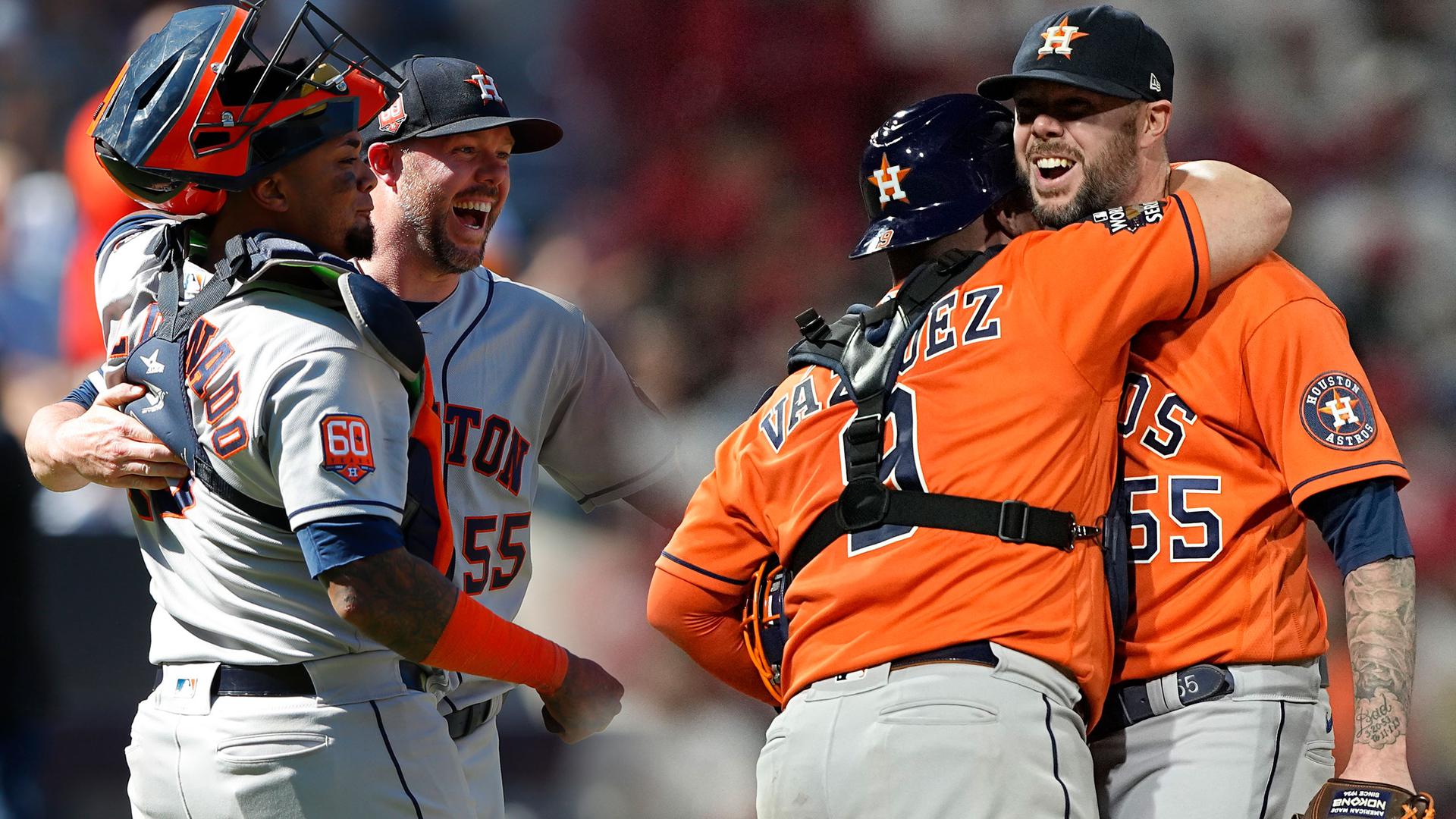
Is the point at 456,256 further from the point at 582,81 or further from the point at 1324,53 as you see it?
the point at 1324,53

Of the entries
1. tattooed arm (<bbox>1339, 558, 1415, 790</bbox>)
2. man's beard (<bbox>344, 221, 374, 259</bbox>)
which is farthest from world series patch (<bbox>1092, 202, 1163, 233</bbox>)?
man's beard (<bbox>344, 221, 374, 259</bbox>)

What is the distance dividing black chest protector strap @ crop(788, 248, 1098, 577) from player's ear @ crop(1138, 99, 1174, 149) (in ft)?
1.25

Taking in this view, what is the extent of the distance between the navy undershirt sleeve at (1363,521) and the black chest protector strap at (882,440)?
0.39 meters

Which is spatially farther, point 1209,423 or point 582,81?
point 582,81

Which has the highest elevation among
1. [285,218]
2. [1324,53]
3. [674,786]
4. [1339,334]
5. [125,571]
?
[285,218]

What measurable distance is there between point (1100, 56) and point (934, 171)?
360 mm

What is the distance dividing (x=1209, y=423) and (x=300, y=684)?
156 centimetres

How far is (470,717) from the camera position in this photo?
322cm

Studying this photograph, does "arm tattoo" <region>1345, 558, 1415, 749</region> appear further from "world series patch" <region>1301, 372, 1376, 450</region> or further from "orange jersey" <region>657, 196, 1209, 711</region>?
"orange jersey" <region>657, 196, 1209, 711</region>

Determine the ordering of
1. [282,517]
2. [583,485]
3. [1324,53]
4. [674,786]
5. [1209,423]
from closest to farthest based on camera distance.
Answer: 1. [282,517]
2. [1209,423]
3. [583,485]
4. [674,786]
5. [1324,53]

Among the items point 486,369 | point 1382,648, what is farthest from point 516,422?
point 1382,648

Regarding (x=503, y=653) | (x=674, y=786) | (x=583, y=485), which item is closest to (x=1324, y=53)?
(x=674, y=786)

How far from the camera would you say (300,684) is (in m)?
2.46

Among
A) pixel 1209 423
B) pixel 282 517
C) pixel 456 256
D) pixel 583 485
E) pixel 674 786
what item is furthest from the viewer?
pixel 674 786
